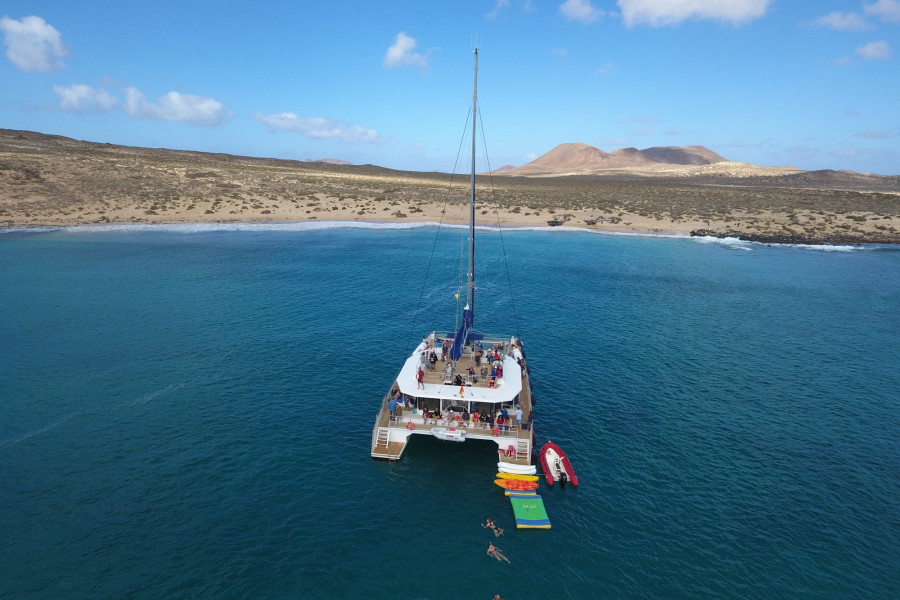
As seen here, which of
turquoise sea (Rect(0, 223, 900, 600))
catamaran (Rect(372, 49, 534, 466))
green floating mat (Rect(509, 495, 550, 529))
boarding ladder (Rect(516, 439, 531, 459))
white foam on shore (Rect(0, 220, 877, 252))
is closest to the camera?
turquoise sea (Rect(0, 223, 900, 600))

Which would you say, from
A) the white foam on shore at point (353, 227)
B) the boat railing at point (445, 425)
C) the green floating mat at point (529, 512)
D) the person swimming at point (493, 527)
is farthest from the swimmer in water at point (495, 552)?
the white foam on shore at point (353, 227)

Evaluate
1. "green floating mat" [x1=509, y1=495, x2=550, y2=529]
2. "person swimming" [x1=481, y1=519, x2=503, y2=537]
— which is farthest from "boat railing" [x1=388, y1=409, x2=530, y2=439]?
"person swimming" [x1=481, y1=519, x2=503, y2=537]

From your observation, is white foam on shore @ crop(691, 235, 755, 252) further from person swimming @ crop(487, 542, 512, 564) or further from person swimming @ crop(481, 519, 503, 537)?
person swimming @ crop(487, 542, 512, 564)

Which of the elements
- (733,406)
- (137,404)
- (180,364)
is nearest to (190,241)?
(180,364)

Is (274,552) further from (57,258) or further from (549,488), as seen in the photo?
(57,258)

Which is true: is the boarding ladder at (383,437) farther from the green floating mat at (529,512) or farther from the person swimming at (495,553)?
the person swimming at (495,553)

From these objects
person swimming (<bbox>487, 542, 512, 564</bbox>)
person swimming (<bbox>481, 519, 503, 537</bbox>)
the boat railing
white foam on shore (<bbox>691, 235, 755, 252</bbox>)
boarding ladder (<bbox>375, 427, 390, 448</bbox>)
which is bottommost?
person swimming (<bbox>487, 542, 512, 564</bbox>)

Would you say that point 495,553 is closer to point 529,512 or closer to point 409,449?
point 529,512
